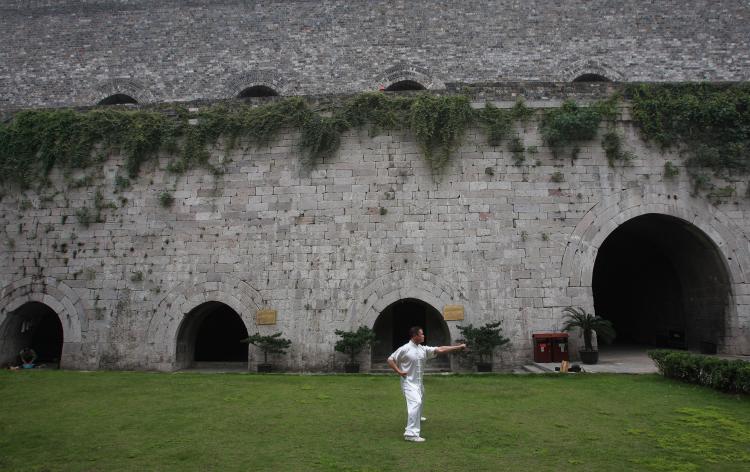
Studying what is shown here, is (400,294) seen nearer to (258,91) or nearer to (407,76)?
(407,76)

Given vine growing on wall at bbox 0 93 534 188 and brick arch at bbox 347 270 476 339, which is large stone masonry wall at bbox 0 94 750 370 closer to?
brick arch at bbox 347 270 476 339

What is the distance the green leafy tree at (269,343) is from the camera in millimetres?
12969

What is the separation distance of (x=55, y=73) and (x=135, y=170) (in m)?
11.2

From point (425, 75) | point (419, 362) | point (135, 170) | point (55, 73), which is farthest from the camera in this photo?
point (55, 73)

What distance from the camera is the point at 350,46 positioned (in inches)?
843

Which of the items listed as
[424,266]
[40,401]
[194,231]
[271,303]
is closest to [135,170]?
[194,231]

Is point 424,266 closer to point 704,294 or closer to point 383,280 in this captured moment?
point 383,280

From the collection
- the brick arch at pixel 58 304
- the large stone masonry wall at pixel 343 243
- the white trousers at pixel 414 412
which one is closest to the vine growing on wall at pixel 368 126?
the large stone masonry wall at pixel 343 243

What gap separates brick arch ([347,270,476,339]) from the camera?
526 inches

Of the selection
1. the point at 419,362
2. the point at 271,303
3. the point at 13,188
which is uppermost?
the point at 13,188

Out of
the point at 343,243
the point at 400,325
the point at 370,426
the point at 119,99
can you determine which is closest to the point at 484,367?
the point at 400,325

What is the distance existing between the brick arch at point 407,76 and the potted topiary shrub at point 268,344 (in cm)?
1159

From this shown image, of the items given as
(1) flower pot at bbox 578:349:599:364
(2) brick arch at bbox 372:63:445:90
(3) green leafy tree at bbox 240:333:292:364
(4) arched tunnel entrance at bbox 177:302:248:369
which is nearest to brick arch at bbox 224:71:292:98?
(2) brick arch at bbox 372:63:445:90

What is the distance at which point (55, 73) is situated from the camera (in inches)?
875
